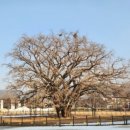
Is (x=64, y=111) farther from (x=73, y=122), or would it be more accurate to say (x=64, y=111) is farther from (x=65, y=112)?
(x=73, y=122)

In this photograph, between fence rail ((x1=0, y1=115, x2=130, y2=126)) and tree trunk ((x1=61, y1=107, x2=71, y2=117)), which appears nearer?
fence rail ((x1=0, y1=115, x2=130, y2=126))

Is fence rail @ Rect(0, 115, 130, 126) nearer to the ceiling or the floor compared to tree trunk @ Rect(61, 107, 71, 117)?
nearer to the floor

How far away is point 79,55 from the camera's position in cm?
6125

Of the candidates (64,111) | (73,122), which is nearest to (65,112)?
(64,111)

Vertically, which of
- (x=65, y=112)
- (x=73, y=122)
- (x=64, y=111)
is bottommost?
(x=73, y=122)

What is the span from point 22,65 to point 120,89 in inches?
659

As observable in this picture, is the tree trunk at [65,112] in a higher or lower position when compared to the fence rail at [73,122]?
higher

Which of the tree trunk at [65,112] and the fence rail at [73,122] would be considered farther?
the tree trunk at [65,112]

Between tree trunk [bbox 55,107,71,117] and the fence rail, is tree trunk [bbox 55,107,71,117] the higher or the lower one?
the higher one

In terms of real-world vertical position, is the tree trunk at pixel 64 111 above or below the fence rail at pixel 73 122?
above

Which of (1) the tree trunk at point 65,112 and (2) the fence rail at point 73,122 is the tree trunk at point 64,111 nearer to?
(1) the tree trunk at point 65,112

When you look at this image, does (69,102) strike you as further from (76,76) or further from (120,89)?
(120,89)

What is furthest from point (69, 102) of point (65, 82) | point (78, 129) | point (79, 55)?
point (78, 129)

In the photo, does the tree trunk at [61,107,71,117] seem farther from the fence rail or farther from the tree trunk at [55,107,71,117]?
the fence rail
